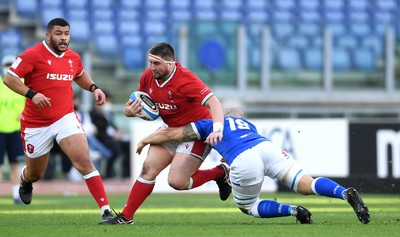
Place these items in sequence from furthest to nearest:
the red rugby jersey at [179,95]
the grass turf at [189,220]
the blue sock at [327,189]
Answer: the red rugby jersey at [179,95] < the blue sock at [327,189] < the grass turf at [189,220]

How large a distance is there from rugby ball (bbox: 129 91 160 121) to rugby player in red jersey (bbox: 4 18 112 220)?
0.55 meters

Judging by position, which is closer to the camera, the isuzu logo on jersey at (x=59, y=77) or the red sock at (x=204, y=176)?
the red sock at (x=204, y=176)

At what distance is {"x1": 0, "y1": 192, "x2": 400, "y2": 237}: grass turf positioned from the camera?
8867 mm

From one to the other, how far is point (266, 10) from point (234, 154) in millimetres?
15083

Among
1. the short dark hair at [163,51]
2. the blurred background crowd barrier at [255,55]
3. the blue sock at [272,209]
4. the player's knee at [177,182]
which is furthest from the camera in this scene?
the blurred background crowd barrier at [255,55]

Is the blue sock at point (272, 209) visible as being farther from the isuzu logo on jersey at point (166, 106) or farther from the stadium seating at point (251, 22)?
the stadium seating at point (251, 22)

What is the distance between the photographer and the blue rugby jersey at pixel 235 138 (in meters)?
9.60

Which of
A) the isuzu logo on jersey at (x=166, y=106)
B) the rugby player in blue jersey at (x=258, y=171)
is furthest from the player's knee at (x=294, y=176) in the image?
the isuzu logo on jersey at (x=166, y=106)

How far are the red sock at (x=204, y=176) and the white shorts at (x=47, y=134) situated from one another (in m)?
1.30

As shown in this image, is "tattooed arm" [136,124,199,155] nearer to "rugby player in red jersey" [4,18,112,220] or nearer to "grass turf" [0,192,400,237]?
"rugby player in red jersey" [4,18,112,220]

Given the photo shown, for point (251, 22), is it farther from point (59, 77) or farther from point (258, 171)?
point (258, 171)

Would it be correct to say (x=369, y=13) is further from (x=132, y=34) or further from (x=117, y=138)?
(x=117, y=138)

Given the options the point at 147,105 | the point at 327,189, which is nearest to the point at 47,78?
the point at 147,105

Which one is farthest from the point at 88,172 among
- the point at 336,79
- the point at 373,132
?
the point at 336,79
